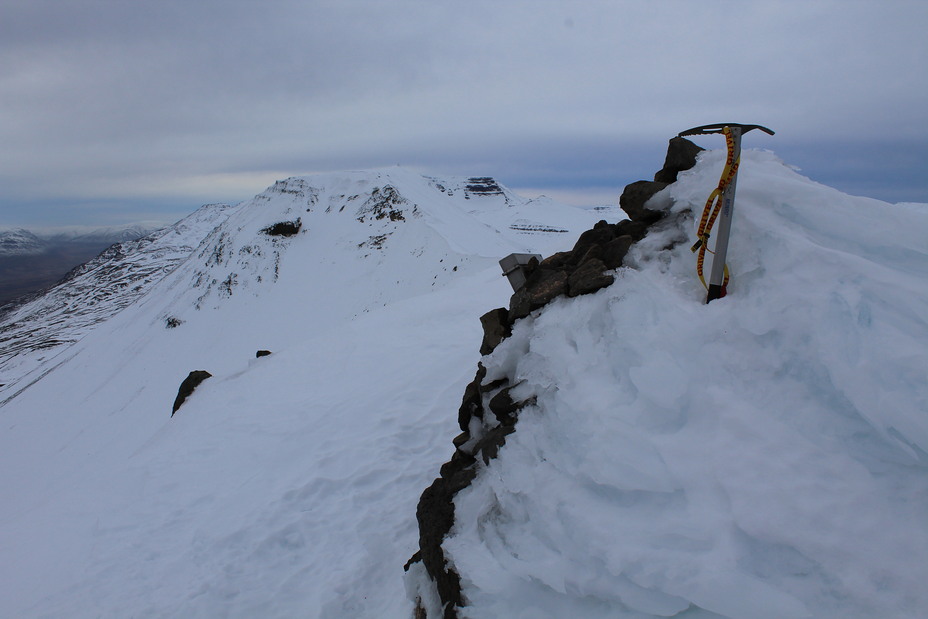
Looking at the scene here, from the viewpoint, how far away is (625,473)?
133 inches

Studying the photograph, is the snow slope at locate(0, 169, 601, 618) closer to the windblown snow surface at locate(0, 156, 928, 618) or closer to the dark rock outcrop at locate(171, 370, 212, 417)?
the windblown snow surface at locate(0, 156, 928, 618)

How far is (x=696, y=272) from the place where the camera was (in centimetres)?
450

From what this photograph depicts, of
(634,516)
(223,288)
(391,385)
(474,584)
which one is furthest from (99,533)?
(223,288)

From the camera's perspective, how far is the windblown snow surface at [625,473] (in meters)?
2.74

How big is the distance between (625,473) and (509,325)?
2.64 meters

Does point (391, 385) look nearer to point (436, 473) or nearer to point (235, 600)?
point (436, 473)

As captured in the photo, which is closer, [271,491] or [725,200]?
[725,200]

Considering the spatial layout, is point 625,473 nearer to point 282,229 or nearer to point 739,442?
point 739,442

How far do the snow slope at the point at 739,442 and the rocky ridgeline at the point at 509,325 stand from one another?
0.20 m

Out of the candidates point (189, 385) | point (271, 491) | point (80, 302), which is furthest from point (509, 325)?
point (80, 302)

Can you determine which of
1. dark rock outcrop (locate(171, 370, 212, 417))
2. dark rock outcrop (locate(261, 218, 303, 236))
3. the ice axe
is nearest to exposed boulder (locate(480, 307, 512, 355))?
the ice axe

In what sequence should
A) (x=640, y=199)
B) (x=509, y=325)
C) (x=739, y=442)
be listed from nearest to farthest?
(x=739, y=442), (x=640, y=199), (x=509, y=325)

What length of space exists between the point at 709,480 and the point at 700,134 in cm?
316

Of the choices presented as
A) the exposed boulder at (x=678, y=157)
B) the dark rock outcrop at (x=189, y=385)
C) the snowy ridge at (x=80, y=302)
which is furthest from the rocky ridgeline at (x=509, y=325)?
the snowy ridge at (x=80, y=302)
